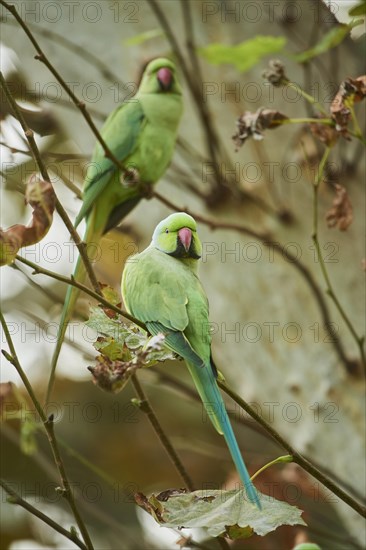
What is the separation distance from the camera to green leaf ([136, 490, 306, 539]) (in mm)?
1121

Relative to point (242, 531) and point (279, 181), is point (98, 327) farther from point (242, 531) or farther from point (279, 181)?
point (279, 181)

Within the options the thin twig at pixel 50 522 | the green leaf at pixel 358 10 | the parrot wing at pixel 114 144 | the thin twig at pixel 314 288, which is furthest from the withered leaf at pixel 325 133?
the thin twig at pixel 50 522

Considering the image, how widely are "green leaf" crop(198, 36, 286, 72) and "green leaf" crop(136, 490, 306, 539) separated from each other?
1.41 meters

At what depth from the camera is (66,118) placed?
293cm

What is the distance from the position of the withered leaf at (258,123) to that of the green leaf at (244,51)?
19.0 inches

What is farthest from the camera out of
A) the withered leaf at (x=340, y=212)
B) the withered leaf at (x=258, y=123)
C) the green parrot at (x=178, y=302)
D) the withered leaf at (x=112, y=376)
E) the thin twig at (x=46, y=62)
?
the withered leaf at (x=340, y=212)

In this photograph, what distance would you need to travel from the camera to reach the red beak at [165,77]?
114 inches

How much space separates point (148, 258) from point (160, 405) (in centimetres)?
333

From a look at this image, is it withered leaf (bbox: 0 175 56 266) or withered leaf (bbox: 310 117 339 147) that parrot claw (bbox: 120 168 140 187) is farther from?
withered leaf (bbox: 0 175 56 266)

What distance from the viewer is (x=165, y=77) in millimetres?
2910

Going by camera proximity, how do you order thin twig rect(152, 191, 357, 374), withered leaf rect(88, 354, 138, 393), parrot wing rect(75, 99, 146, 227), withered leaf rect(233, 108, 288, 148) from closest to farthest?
1. withered leaf rect(88, 354, 138, 393)
2. withered leaf rect(233, 108, 288, 148)
3. thin twig rect(152, 191, 357, 374)
4. parrot wing rect(75, 99, 146, 227)

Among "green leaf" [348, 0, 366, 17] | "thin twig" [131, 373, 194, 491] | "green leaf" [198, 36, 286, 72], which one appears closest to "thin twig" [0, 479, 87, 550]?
"thin twig" [131, 373, 194, 491]

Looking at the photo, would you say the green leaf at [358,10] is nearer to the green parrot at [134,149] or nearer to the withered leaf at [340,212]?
the withered leaf at [340,212]

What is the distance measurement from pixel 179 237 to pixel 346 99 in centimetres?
50
